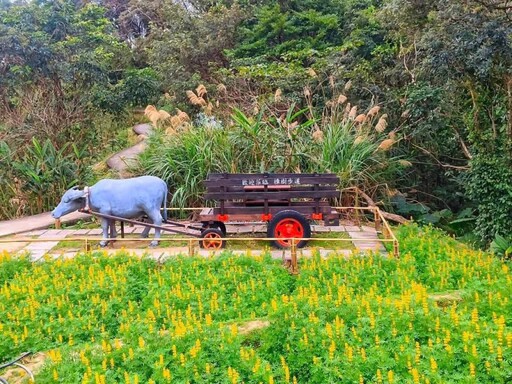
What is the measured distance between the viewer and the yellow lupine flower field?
3.34m

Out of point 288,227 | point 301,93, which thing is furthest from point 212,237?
point 301,93

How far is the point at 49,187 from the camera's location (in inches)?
373

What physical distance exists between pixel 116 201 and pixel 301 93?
5.92m

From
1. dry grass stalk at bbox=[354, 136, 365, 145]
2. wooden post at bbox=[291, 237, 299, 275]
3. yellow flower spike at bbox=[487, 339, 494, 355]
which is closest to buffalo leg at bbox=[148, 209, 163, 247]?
wooden post at bbox=[291, 237, 299, 275]

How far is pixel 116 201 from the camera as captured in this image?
268 inches

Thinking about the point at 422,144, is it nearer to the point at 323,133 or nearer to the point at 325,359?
the point at 323,133

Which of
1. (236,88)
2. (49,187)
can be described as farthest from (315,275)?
(236,88)

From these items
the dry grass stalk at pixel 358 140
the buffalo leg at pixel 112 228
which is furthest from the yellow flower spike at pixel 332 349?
the dry grass stalk at pixel 358 140

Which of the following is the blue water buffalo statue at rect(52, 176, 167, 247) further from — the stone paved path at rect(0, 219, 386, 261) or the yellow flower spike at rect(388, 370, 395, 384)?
the yellow flower spike at rect(388, 370, 395, 384)

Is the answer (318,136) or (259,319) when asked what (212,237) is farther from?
(318,136)

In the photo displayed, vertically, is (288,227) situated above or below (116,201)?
below

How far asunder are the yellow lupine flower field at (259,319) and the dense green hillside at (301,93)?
282 centimetres

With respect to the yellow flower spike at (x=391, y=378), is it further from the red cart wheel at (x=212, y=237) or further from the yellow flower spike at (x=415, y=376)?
the red cart wheel at (x=212, y=237)

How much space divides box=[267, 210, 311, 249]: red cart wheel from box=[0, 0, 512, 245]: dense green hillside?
2189 millimetres
